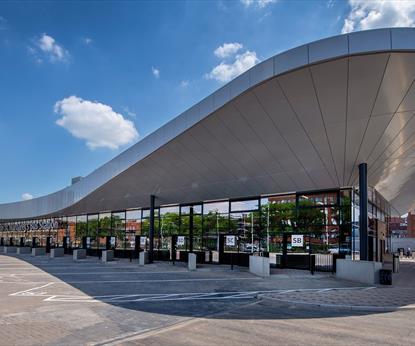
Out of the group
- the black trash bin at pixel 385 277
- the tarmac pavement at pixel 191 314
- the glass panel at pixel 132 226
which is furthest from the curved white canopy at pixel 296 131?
the glass panel at pixel 132 226

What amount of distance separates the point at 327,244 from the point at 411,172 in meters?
5.88

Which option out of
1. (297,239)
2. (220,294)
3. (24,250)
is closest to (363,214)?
(297,239)

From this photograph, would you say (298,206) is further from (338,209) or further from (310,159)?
(310,159)

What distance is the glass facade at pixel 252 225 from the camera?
73.6 ft

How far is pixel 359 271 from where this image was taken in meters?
17.2

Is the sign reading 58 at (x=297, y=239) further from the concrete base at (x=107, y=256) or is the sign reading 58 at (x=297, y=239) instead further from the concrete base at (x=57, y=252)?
the concrete base at (x=57, y=252)

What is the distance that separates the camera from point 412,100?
11445 millimetres

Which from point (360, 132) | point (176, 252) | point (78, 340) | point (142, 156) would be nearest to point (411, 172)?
point (360, 132)

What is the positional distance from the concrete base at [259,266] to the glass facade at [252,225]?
3230mm

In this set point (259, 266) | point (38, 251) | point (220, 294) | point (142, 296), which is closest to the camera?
point (142, 296)

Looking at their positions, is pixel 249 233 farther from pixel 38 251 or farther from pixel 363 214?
pixel 38 251

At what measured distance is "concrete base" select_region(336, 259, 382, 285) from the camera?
646 inches

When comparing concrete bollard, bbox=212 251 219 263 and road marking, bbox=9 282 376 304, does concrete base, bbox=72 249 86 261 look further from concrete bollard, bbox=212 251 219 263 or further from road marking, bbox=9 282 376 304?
road marking, bbox=9 282 376 304

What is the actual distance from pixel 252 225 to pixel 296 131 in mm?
12606
